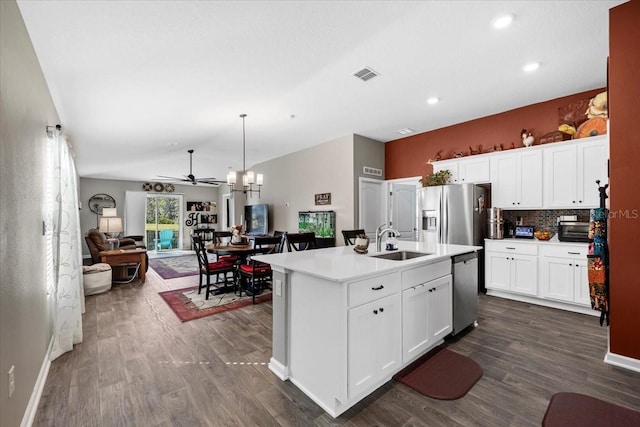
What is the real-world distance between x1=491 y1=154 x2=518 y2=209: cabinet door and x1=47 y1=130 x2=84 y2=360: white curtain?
5.52 meters

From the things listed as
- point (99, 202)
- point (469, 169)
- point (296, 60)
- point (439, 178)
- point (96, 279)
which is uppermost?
point (296, 60)

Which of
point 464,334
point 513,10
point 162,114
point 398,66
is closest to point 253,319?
point 464,334

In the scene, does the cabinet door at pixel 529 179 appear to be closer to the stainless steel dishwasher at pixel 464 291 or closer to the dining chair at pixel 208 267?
the stainless steel dishwasher at pixel 464 291

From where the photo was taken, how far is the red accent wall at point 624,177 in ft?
7.38

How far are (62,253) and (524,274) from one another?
219 inches

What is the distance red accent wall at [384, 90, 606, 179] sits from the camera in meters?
4.12

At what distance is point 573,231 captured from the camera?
11.9 feet

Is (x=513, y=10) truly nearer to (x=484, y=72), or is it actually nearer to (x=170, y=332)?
(x=484, y=72)

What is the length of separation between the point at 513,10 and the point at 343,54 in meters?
1.40

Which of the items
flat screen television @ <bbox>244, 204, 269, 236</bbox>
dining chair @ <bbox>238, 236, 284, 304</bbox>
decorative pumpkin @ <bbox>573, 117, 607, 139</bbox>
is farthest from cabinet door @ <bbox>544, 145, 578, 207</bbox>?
flat screen television @ <bbox>244, 204, 269, 236</bbox>

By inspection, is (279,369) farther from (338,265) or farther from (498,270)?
(498,270)

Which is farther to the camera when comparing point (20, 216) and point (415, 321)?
point (415, 321)

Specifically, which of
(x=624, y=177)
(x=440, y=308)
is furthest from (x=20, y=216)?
(x=624, y=177)

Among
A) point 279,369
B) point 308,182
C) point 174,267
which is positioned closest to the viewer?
point 279,369
